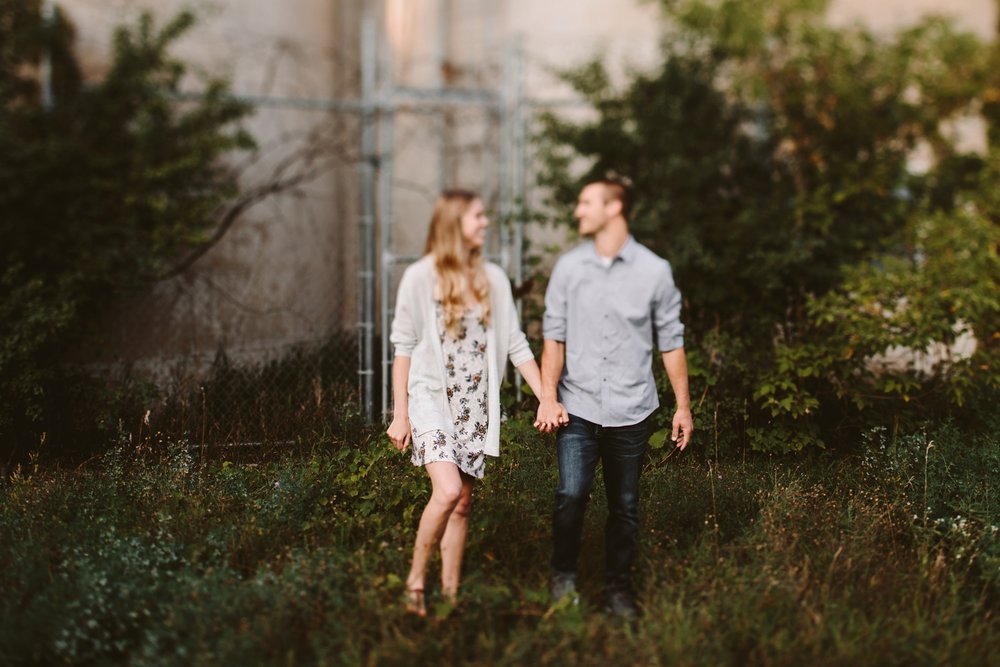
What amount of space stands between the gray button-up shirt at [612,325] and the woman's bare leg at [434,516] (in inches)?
21.0

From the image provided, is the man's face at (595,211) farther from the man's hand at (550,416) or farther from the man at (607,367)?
the man's hand at (550,416)

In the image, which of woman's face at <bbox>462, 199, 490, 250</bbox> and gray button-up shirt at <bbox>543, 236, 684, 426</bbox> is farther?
gray button-up shirt at <bbox>543, 236, 684, 426</bbox>

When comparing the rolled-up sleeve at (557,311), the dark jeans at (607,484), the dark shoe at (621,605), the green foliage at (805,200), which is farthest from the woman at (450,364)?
the green foliage at (805,200)

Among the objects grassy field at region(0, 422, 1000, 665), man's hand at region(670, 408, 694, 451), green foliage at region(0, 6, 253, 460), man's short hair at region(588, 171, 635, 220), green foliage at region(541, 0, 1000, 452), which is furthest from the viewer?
green foliage at region(0, 6, 253, 460)

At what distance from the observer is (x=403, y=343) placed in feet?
10.8

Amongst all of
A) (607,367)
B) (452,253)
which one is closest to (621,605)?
(607,367)

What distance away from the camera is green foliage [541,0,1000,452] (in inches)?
217

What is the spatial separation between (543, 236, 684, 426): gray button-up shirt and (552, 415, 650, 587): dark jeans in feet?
0.25

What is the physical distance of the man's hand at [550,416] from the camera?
328 cm

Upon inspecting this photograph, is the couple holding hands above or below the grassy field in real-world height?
above

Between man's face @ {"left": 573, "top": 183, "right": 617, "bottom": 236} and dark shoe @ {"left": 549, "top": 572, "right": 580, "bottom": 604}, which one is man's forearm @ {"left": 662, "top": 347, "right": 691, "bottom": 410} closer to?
man's face @ {"left": 573, "top": 183, "right": 617, "bottom": 236}

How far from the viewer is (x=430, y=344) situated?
3271mm

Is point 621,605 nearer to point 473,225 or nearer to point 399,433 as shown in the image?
point 399,433

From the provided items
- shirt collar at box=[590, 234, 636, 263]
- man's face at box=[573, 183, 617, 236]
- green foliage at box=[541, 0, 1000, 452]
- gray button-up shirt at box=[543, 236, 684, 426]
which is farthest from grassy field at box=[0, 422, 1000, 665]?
man's face at box=[573, 183, 617, 236]
